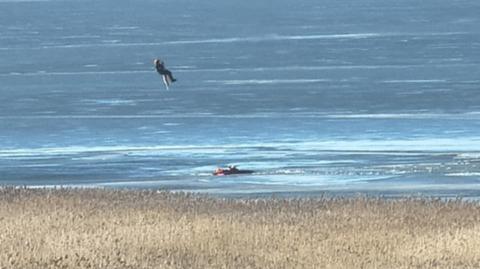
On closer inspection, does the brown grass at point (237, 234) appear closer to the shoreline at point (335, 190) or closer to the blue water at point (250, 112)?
the shoreline at point (335, 190)

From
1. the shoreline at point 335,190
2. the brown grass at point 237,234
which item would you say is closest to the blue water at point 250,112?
the shoreline at point 335,190

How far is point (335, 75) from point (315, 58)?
10524mm

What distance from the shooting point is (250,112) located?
40219 millimetres

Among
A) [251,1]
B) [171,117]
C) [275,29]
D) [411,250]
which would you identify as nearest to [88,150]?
[171,117]

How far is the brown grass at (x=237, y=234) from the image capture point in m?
13.9

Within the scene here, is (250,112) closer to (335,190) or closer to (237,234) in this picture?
(335,190)

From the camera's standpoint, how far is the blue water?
27.7 meters

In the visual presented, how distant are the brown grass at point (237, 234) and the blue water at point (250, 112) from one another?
5359 millimetres

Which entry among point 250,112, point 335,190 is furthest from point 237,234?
point 250,112

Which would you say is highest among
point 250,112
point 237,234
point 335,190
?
point 250,112

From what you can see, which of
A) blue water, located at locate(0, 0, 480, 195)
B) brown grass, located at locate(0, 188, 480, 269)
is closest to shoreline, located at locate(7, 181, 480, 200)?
blue water, located at locate(0, 0, 480, 195)

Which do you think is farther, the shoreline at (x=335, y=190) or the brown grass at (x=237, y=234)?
the shoreline at (x=335, y=190)

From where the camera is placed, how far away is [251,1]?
184 m

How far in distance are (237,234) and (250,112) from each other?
2455cm
